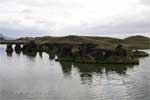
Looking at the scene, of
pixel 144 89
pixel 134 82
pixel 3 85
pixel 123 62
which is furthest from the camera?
pixel 123 62

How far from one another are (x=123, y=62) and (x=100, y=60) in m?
7.71

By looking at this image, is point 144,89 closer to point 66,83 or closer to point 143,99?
point 143,99

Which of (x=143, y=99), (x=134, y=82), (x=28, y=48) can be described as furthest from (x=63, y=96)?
(x=28, y=48)

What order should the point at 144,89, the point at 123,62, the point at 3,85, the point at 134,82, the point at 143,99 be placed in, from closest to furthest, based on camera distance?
the point at 143,99, the point at 144,89, the point at 3,85, the point at 134,82, the point at 123,62

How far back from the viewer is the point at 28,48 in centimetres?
17925

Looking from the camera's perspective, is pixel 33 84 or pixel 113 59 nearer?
pixel 33 84

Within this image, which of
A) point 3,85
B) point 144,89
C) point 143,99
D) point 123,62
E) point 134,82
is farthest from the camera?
point 123,62

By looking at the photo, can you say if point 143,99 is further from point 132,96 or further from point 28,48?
point 28,48

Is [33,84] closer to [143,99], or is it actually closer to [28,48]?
[143,99]

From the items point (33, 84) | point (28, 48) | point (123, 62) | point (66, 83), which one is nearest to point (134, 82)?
point (66, 83)

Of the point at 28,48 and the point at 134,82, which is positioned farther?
the point at 28,48

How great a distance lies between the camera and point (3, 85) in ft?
175

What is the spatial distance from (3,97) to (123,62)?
2302 inches

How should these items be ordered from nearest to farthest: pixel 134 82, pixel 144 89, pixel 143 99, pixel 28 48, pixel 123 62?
1. pixel 143 99
2. pixel 144 89
3. pixel 134 82
4. pixel 123 62
5. pixel 28 48
